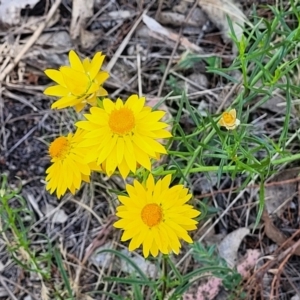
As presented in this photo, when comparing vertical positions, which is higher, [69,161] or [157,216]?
[69,161]

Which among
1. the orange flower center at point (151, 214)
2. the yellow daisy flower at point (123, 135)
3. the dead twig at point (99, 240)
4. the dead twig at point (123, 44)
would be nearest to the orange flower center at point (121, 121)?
the yellow daisy flower at point (123, 135)

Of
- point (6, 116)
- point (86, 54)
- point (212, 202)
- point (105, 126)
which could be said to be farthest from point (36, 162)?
point (105, 126)

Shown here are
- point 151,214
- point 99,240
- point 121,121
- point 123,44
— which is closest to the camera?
point 121,121

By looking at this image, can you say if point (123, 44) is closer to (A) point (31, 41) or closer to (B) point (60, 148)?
(A) point (31, 41)

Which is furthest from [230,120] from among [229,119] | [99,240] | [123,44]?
[123,44]

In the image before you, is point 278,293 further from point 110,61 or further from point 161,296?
point 110,61

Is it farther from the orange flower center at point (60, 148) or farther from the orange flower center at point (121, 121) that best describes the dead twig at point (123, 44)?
the orange flower center at point (121, 121)

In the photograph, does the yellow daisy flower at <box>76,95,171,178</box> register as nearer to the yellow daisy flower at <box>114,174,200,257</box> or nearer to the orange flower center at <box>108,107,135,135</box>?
the orange flower center at <box>108,107,135,135</box>
